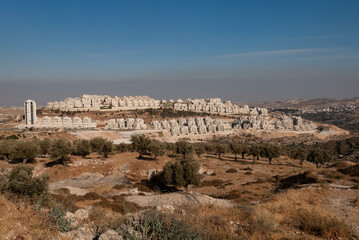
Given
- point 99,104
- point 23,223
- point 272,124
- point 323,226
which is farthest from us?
point 99,104

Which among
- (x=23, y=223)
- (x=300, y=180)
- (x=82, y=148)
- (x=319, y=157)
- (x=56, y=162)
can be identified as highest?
(x=23, y=223)

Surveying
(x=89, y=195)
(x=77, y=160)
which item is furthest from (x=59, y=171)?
(x=89, y=195)

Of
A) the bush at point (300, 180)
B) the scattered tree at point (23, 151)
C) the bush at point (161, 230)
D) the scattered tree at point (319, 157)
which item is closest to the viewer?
the bush at point (161, 230)

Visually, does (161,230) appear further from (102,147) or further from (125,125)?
(125,125)

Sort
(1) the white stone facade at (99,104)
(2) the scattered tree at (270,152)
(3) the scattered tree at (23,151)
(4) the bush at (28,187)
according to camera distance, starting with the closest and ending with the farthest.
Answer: (4) the bush at (28,187) < (3) the scattered tree at (23,151) < (2) the scattered tree at (270,152) < (1) the white stone facade at (99,104)

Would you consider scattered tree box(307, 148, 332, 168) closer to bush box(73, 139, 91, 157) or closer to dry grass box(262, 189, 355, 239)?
dry grass box(262, 189, 355, 239)

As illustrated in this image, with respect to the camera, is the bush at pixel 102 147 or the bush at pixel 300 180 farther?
the bush at pixel 102 147

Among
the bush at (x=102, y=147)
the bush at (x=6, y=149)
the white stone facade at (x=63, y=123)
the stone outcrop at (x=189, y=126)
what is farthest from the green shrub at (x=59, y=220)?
the white stone facade at (x=63, y=123)

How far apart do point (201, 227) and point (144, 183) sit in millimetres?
23706

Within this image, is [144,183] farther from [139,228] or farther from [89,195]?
[139,228]

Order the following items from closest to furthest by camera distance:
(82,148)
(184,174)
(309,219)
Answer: (309,219) < (184,174) < (82,148)

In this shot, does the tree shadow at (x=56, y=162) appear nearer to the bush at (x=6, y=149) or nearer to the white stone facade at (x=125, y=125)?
the bush at (x=6, y=149)

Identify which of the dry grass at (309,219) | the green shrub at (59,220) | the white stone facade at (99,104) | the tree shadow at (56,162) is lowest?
the tree shadow at (56,162)

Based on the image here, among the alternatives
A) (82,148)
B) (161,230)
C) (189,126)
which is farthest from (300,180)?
(189,126)
